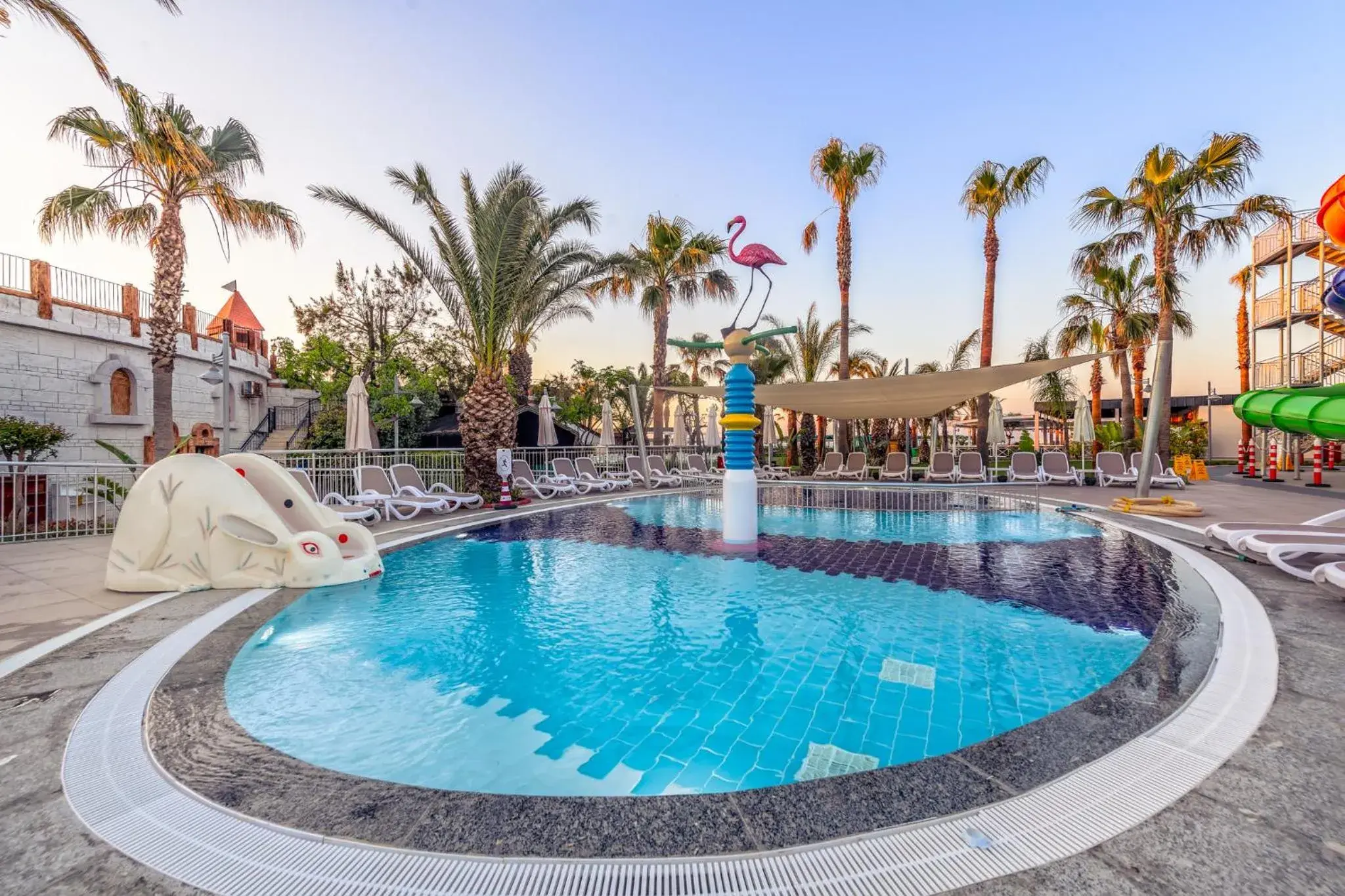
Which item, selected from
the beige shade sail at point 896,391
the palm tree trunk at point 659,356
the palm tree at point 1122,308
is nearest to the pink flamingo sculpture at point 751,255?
the beige shade sail at point 896,391

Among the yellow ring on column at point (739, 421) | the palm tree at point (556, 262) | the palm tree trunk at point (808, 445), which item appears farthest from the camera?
the palm tree trunk at point (808, 445)

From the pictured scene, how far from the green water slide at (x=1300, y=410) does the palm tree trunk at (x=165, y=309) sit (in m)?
22.0

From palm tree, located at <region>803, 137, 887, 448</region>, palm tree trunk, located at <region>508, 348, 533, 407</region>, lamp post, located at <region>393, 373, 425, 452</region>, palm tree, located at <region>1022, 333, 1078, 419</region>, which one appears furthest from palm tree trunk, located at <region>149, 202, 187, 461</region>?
palm tree, located at <region>1022, 333, 1078, 419</region>

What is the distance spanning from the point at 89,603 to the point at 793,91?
15273 millimetres

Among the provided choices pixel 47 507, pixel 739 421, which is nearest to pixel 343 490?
pixel 47 507

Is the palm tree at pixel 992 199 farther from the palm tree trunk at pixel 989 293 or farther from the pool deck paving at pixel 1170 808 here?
the pool deck paving at pixel 1170 808

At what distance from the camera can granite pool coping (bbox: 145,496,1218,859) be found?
1.91m

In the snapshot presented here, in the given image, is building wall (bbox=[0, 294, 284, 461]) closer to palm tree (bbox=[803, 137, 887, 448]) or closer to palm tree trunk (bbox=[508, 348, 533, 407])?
palm tree trunk (bbox=[508, 348, 533, 407])

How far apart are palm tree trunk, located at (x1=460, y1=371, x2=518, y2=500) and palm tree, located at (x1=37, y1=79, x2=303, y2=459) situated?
18.1 ft

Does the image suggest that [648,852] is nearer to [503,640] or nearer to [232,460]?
[503,640]

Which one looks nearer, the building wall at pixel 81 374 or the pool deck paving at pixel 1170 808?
the pool deck paving at pixel 1170 808

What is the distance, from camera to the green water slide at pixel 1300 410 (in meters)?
9.36

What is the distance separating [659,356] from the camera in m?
21.7

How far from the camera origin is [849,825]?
1963 mm
